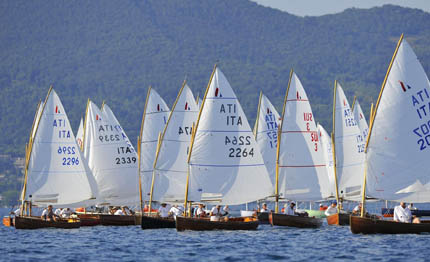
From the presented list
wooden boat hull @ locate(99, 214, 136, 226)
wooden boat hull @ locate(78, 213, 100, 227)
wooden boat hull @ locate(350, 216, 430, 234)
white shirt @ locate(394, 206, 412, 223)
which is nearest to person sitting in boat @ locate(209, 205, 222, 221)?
wooden boat hull @ locate(350, 216, 430, 234)

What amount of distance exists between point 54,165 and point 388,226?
78.8ft

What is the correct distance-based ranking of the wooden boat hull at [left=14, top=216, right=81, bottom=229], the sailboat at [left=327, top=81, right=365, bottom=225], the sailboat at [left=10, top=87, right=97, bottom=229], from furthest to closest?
the sailboat at [left=327, top=81, right=365, bottom=225] → the sailboat at [left=10, top=87, right=97, bottom=229] → the wooden boat hull at [left=14, top=216, right=81, bottom=229]

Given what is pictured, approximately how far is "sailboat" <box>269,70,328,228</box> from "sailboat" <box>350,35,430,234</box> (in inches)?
543

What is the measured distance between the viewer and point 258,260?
3850 cm

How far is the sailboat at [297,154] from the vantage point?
62062 millimetres

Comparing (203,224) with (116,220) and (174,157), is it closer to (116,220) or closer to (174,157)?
(174,157)

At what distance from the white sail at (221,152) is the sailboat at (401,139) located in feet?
29.1

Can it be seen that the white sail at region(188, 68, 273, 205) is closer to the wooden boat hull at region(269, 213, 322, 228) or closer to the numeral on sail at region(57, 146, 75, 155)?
the wooden boat hull at region(269, 213, 322, 228)

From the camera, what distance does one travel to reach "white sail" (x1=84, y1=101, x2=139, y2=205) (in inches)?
2781

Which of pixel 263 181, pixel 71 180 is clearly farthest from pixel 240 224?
pixel 71 180

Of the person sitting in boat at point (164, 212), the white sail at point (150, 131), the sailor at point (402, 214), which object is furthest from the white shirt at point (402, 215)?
the white sail at point (150, 131)

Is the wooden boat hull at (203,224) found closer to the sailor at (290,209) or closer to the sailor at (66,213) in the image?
the sailor at (290,209)

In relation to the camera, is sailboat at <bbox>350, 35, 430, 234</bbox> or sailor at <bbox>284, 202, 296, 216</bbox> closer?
sailboat at <bbox>350, 35, 430, 234</bbox>

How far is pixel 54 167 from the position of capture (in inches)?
2394
